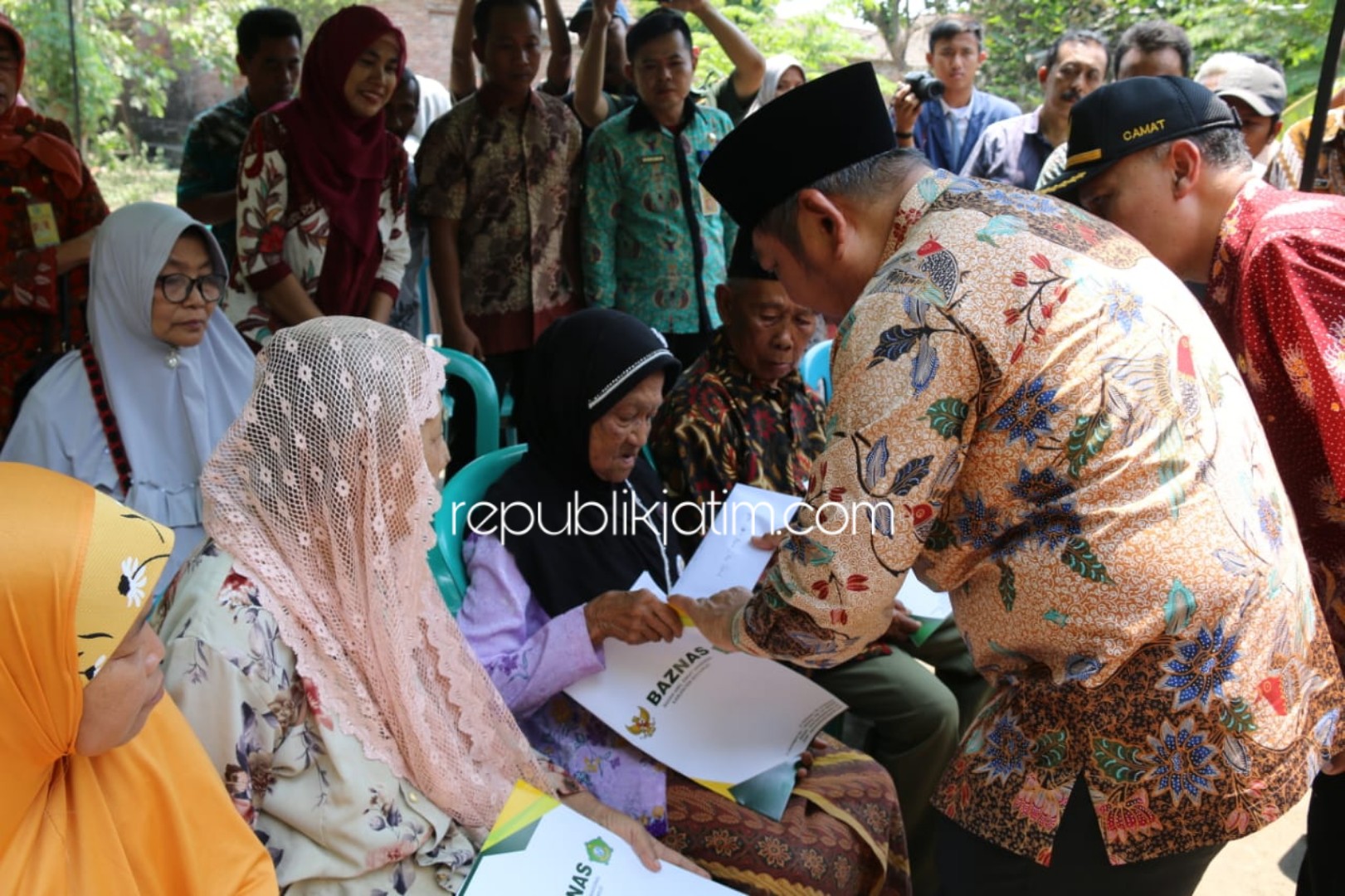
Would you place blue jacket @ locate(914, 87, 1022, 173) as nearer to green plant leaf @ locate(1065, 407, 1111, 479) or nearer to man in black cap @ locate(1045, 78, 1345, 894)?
man in black cap @ locate(1045, 78, 1345, 894)

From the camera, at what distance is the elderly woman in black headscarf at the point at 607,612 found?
209cm

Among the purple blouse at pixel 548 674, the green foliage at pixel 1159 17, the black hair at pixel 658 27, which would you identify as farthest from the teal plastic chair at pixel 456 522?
the green foliage at pixel 1159 17

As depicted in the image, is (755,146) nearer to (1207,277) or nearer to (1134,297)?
(1134,297)

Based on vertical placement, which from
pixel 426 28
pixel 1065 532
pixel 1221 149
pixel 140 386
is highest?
pixel 1221 149

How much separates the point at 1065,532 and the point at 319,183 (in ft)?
9.30

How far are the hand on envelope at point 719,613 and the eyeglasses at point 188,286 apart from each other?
1.68 metres

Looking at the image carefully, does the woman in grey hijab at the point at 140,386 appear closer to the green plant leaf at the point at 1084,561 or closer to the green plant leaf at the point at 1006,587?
the green plant leaf at the point at 1006,587

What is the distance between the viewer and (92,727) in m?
1.29

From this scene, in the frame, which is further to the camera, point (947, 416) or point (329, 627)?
point (329, 627)

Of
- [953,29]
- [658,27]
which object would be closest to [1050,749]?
[658,27]

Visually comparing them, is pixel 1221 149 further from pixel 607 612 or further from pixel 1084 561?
pixel 607 612

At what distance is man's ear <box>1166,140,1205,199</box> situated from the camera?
6.29 ft

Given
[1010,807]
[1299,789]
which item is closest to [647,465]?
[1010,807]

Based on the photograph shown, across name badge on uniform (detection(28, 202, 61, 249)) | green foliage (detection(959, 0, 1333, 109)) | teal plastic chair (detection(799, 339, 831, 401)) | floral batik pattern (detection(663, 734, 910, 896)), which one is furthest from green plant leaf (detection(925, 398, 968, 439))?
green foliage (detection(959, 0, 1333, 109))
